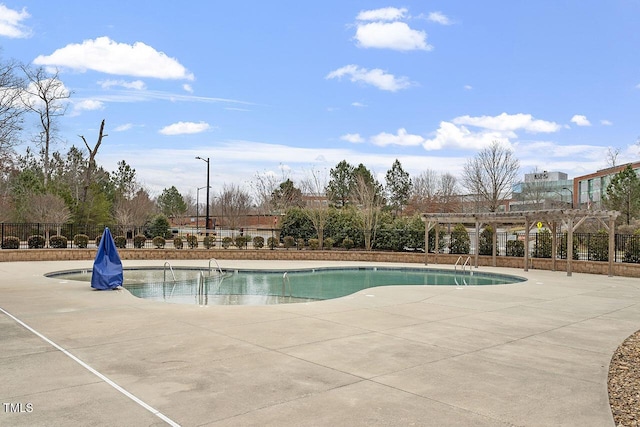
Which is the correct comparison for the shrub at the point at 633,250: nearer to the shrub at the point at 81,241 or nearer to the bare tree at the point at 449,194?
the shrub at the point at 81,241

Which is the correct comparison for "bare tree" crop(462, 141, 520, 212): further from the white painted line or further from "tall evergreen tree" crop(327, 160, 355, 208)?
the white painted line

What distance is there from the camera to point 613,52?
1823cm

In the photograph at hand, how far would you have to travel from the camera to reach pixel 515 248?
23.0 meters

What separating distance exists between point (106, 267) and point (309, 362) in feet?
28.7

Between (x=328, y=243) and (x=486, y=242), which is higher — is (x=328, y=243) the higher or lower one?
the lower one

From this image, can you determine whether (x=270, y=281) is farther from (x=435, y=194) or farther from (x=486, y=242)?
Result: (x=435, y=194)

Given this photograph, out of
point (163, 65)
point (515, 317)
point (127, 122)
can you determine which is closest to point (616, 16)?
point (515, 317)

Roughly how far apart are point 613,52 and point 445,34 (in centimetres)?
629

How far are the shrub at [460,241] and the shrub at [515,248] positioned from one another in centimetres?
196

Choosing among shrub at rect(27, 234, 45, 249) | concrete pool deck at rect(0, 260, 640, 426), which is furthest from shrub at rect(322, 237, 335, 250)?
concrete pool deck at rect(0, 260, 640, 426)

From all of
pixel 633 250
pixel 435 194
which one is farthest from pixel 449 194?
pixel 633 250

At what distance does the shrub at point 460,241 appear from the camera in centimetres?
2452

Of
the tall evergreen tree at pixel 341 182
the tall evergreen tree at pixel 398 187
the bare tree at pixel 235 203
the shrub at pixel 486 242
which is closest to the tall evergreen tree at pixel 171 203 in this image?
the bare tree at pixel 235 203

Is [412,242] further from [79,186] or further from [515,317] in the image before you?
[79,186]
